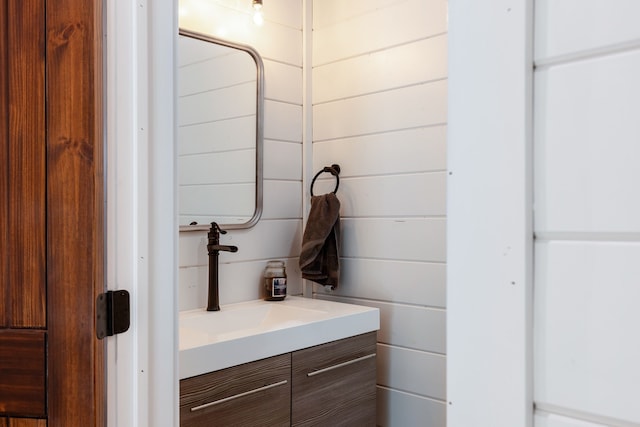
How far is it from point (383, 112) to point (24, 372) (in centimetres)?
160

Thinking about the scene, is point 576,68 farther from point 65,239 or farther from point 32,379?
point 32,379

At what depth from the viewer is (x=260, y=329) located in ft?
5.45

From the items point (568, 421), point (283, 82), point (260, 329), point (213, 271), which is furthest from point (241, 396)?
point (283, 82)

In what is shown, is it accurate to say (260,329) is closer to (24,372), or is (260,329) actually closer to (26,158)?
(24,372)

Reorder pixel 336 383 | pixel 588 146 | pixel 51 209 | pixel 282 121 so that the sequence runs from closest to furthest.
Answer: pixel 588 146
pixel 51 209
pixel 336 383
pixel 282 121

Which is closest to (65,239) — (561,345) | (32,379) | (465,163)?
(32,379)

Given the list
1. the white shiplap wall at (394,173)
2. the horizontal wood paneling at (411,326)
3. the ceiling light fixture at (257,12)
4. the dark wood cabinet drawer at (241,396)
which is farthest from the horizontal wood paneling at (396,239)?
the ceiling light fixture at (257,12)

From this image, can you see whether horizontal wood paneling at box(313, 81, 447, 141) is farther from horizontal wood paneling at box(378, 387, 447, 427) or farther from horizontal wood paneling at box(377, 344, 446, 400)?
horizontal wood paneling at box(378, 387, 447, 427)

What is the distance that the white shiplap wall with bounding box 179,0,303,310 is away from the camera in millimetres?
2016

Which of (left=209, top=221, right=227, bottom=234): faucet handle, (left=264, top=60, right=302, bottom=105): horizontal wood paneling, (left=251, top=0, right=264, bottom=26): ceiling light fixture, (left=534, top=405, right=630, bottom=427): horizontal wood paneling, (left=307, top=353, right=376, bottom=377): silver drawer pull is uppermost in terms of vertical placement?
(left=251, top=0, right=264, bottom=26): ceiling light fixture

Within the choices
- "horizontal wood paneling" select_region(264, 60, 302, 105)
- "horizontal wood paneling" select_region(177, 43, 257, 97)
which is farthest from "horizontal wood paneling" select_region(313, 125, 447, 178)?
"horizontal wood paneling" select_region(177, 43, 257, 97)

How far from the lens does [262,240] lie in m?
2.25

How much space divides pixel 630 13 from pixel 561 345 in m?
0.36

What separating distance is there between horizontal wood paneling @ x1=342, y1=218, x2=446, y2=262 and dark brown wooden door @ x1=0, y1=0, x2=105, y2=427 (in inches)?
52.0
